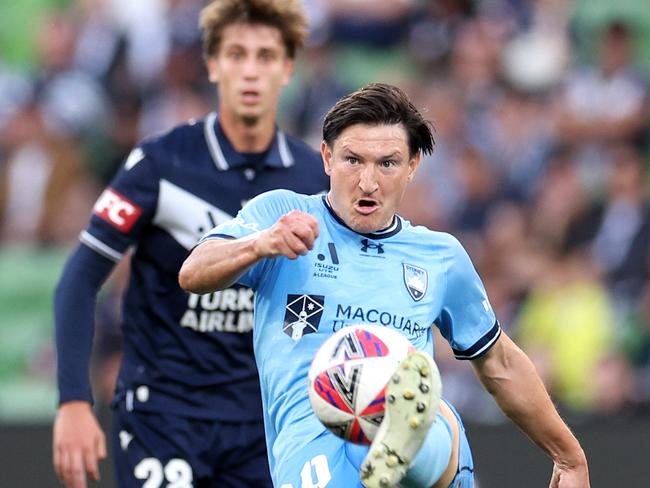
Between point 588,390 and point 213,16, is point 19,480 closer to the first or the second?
point 213,16

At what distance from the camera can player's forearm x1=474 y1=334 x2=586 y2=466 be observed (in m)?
4.60

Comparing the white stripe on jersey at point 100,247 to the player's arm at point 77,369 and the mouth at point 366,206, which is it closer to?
the player's arm at point 77,369

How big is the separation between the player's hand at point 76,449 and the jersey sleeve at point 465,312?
149cm

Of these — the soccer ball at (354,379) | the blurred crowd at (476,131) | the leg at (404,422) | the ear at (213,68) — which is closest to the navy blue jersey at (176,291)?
the ear at (213,68)

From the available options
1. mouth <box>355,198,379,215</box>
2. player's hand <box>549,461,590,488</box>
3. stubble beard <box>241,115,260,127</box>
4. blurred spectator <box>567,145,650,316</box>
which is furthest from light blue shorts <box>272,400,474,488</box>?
blurred spectator <box>567,145,650,316</box>

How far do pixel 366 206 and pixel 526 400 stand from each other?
2.89ft

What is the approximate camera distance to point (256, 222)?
4285mm

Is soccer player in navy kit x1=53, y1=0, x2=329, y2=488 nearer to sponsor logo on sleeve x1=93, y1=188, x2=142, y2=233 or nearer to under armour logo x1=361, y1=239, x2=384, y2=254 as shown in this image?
sponsor logo on sleeve x1=93, y1=188, x2=142, y2=233

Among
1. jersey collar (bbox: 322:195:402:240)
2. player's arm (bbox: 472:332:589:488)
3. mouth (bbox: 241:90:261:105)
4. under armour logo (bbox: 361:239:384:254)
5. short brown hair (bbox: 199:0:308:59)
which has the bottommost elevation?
player's arm (bbox: 472:332:589:488)

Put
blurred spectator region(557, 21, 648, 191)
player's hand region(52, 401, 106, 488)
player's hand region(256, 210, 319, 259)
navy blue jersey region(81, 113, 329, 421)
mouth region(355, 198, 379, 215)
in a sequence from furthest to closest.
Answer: blurred spectator region(557, 21, 648, 191) < navy blue jersey region(81, 113, 329, 421) < player's hand region(52, 401, 106, 488) < mouth region(355, 198, 379, 215) < player's hand region(256, 210, 319, 259)

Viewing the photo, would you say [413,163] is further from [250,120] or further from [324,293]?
[250,120]

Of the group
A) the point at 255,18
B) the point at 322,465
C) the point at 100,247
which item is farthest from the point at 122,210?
the point at 322,465

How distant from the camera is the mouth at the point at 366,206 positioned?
14.2 ft

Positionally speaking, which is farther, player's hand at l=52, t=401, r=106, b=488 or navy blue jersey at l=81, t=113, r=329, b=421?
navy blue jersey at l=81, t=113, r=329, b=421
